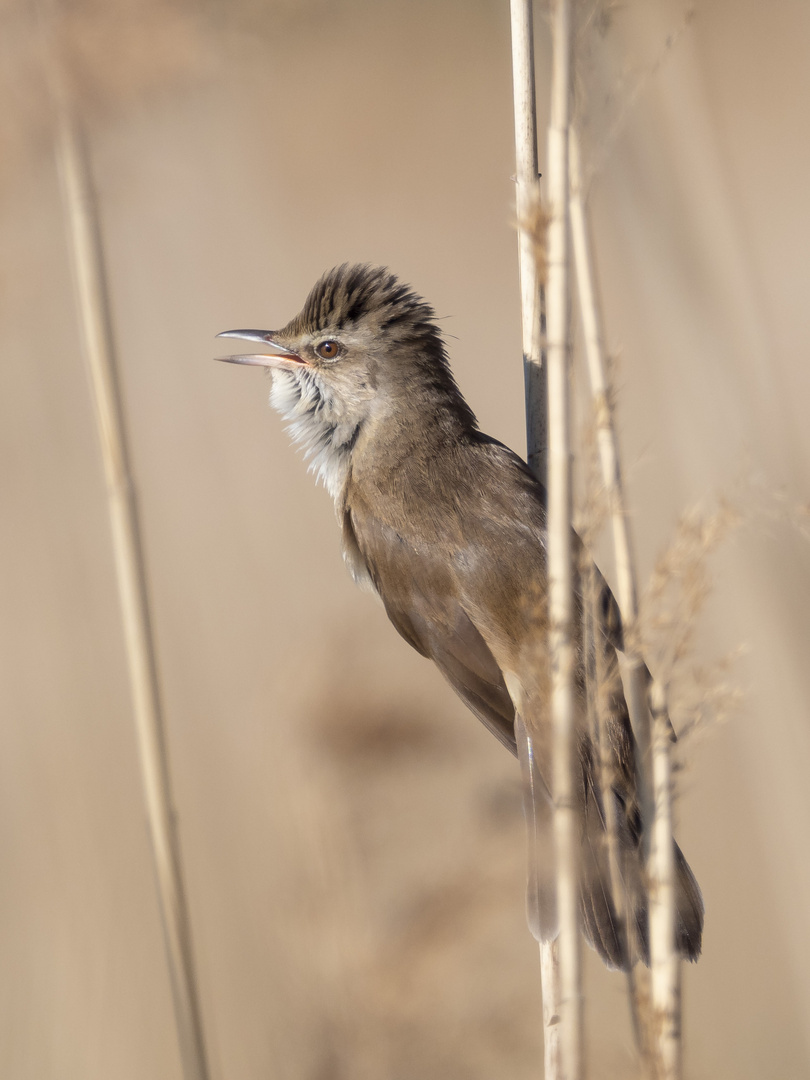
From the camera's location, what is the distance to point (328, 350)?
2.39 meters

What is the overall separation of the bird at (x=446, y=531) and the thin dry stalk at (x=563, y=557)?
0.38 m

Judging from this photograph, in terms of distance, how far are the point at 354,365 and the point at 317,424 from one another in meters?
0.18

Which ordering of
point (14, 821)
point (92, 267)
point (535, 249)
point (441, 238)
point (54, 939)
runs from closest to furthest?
point (535, 249), point (92, 267), point (54, 939), point (14, 821), point (441, 238)

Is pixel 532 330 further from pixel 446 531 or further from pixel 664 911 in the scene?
pixel 664 911

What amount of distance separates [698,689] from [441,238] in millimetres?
5292

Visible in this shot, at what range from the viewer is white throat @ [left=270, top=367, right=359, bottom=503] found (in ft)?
7.61

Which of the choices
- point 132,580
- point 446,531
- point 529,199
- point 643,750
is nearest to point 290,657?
point 446,531

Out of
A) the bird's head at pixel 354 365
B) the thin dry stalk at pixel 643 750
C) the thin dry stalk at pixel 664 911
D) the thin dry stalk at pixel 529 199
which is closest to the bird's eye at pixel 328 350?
the bird's head at pixel 354 365

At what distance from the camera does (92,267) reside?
62.5 inches

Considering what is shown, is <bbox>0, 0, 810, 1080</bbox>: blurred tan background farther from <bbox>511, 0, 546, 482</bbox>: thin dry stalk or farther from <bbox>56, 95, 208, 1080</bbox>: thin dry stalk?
<bbox>56, 95, 208, 1080</bbox>: thin dry stalk

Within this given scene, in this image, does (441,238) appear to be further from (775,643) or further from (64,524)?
(775,643)

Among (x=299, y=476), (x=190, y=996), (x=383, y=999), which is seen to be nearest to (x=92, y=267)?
(x=190, y=996)

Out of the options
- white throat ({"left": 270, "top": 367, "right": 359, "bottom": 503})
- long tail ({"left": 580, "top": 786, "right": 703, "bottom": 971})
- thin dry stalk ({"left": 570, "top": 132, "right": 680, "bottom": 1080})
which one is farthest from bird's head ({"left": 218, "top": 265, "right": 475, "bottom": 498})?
long tail ({"left": 580, "top": 786, "right": 703, "bottom": 971})

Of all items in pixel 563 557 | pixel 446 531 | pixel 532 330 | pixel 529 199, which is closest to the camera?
pixel 563 557
